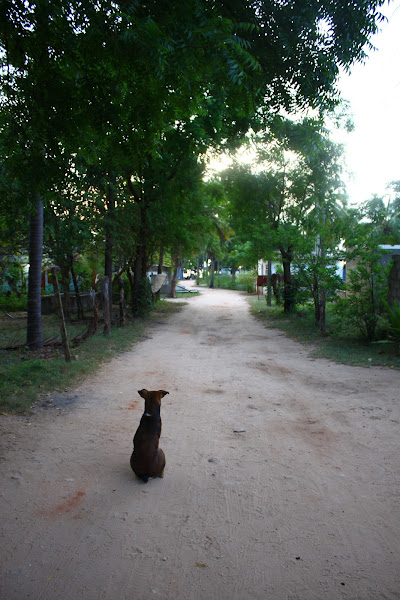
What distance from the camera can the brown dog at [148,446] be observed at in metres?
3.44

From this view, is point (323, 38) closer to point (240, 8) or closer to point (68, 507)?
point (240, 8)

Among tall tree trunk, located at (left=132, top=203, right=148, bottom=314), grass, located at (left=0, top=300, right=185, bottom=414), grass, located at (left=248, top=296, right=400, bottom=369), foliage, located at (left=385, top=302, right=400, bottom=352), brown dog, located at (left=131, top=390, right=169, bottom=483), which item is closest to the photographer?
brown dog, located at (left=131, top=390, right=169, bottom=483)

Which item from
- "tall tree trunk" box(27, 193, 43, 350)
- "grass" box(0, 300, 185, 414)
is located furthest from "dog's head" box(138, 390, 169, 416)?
"tall tree trunk" box(27, 193, 43, 350)

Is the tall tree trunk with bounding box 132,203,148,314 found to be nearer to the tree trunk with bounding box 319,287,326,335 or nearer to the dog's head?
the tree trunk with bounding box 319,287,326,335

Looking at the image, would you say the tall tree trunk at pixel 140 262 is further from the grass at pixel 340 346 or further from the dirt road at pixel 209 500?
the dirt road at pixel 209 500

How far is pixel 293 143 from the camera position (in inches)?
442

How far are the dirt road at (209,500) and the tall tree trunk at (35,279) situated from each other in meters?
3.34

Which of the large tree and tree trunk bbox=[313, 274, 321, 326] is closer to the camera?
the large tree

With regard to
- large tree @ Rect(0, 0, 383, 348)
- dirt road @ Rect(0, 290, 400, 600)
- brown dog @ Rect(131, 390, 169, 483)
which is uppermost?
large tree @ Rect(0, 0, 383, 348)

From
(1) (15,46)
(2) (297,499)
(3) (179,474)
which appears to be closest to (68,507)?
(3) (179,474)

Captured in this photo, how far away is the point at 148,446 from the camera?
3428 mm

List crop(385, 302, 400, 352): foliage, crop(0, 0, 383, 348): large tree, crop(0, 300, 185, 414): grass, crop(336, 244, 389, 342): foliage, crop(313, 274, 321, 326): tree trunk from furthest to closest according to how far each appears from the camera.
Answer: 1. crop(313, 274, 321, 326): tree trunk
2. crop(336, 244, 389, 342): foliage
3. crop(385, 302, 400, 352): foliage
4. crop(0, 300, 185, 414): grass
5. crop(0, 0, 383, 348): large tree

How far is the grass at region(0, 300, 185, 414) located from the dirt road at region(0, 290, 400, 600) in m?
0.39

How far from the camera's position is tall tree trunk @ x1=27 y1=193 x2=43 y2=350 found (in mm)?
8672
